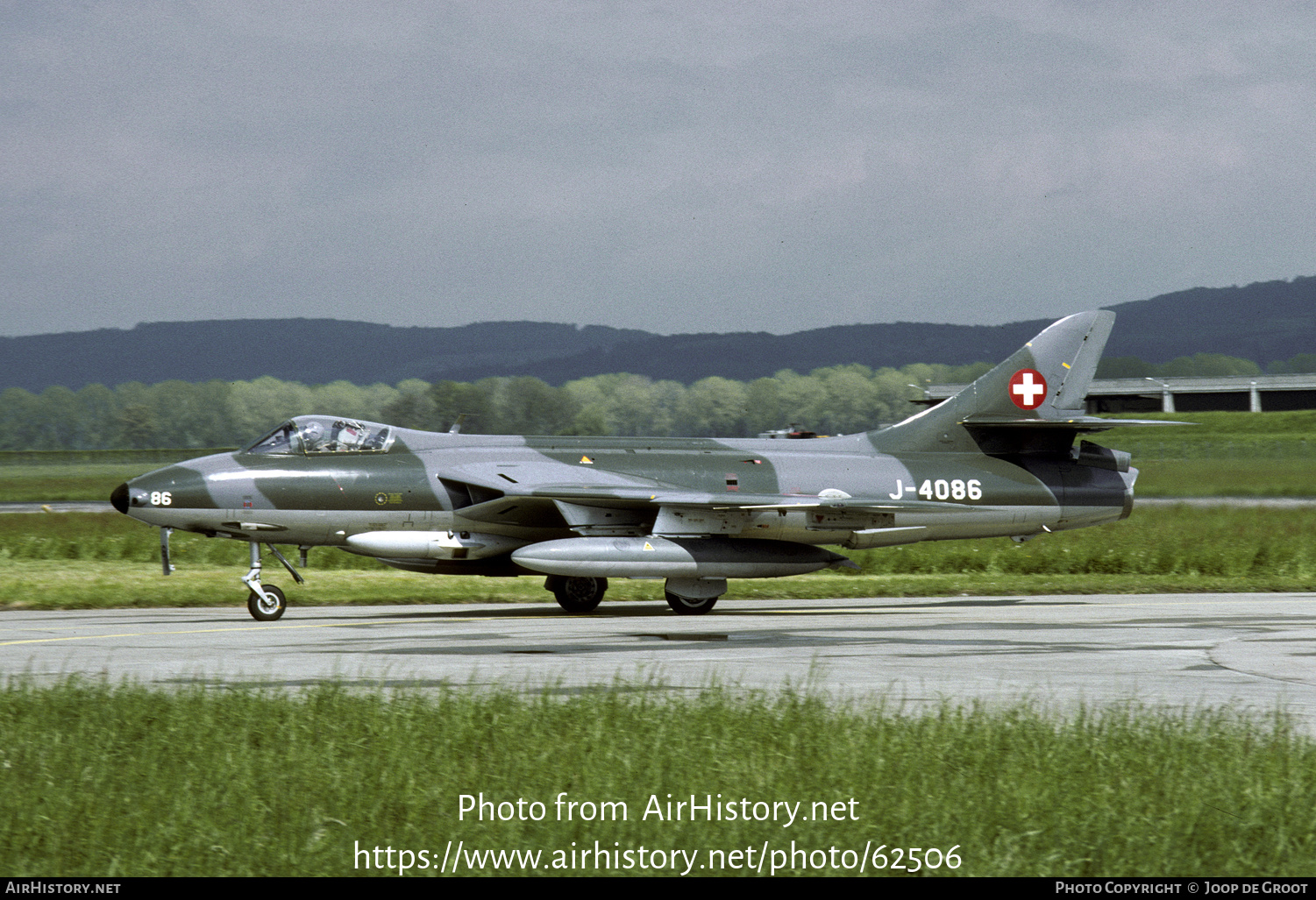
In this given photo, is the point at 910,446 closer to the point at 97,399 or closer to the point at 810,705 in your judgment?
the point at 810,705

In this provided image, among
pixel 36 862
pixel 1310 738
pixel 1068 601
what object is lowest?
pixel 1068 601

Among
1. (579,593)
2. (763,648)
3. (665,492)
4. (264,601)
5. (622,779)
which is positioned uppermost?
(665,492)

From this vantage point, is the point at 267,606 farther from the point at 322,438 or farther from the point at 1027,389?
the point at 1027,389

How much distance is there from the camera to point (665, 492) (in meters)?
19.1

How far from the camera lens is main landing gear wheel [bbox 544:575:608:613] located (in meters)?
19.2

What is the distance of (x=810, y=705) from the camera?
28.3 ft

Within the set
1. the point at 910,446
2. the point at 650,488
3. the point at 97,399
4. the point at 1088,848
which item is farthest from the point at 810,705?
the point at 97,399

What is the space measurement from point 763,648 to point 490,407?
19.6 metres

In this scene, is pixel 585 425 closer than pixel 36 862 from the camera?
No

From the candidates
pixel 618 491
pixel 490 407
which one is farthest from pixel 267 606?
pixel 490 407

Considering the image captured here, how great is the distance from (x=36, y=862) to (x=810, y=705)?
4.93m

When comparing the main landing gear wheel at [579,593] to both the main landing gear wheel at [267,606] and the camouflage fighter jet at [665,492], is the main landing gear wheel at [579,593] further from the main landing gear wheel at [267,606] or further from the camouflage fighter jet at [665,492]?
the main landing gear wheel at [267,606]

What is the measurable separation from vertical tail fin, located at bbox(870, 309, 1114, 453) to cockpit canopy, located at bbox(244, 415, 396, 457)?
833cm

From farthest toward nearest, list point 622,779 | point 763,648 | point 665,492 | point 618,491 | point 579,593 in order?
1. point 579,593
2. point 665,492
3. point 618,491
4. point 763,648
5. point 622,779
